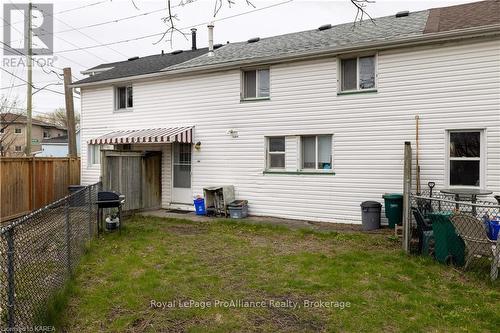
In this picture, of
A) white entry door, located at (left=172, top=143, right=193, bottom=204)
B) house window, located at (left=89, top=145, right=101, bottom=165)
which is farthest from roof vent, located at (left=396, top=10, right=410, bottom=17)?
house window, located at (left=89, top=145, right=101, bottom=165)

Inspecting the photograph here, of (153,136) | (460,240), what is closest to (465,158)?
(460,240)

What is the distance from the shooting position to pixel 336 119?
1110cm

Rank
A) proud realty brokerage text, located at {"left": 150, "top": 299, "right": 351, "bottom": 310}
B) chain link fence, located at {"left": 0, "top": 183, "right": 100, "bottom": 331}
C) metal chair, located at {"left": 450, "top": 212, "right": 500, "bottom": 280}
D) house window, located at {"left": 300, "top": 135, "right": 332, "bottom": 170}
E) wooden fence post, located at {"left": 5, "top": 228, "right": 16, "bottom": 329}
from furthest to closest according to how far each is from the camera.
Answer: house window, located at {"left": 300, "top": 135, "right": 332, "bottom": 170}
metal chair, located at {"left": 450, "top": 212, "right": 500, "bottom": 280}
proud realty brokerage text, located at {"left": 150, "top": 299, "right": 351, "bottom": 310}
chain link fence, located at {"left": 0, "top": 183, "right": 100, "bottom": 331}
wooden fence post, located at {"left": 5, "top": 228, "right": 16, "bottom": 329}

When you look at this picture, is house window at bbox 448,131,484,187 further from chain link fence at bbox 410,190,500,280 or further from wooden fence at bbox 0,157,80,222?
wooden fence at bbox 0,157,80,222

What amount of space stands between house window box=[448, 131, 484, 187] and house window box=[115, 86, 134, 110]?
12.3 m

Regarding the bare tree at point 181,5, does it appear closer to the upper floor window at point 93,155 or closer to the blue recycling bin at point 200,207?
the blue recycling bin at point 200,207

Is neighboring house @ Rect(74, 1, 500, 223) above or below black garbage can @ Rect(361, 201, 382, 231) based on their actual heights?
above

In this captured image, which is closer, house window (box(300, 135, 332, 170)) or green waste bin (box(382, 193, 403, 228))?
green waste bin (box(382, 193, 403, 228))

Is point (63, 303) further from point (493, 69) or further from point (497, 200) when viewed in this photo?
point (493, 69)

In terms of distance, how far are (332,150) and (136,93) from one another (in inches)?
341

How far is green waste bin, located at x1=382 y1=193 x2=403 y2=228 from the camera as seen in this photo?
9627 mm

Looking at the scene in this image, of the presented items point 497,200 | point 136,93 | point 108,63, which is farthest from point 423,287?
point 108,63

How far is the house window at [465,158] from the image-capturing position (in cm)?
934

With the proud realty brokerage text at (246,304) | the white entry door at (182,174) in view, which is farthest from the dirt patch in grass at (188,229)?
the proud realty brokerage text at (246,304)
